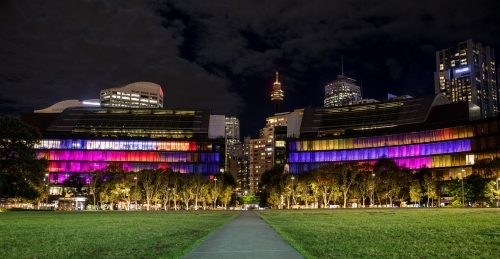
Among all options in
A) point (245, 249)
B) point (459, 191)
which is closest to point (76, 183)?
point (459, 191)

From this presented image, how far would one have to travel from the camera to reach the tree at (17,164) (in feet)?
203

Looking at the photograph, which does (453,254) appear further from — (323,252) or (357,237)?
(357,237)

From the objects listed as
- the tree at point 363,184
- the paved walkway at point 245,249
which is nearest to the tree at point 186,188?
the tree at point 363,184

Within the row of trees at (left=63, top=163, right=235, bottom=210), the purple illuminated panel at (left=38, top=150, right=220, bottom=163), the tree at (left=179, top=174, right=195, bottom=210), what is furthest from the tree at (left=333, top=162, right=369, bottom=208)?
Answer: the purple illuminated panel at (left=38, top=150, right=220, bottom=163)

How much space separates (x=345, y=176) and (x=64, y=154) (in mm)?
126610

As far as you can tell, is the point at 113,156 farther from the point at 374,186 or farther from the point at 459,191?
the point at 459,191

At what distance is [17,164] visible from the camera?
Result: 63562mm

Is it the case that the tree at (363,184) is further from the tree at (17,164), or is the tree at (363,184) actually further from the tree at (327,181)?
the tree at (17,164)

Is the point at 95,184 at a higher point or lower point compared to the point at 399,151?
lower

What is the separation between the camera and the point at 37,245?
22281 mm

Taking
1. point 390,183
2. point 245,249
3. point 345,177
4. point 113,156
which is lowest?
point 245,249

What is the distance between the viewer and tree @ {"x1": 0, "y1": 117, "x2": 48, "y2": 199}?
2437 inches

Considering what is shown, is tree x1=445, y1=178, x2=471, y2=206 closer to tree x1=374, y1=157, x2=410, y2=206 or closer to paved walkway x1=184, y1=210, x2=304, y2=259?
tree x1=374, y1=157, x2=410, y2=206

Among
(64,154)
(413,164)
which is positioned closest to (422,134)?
(413,164)
